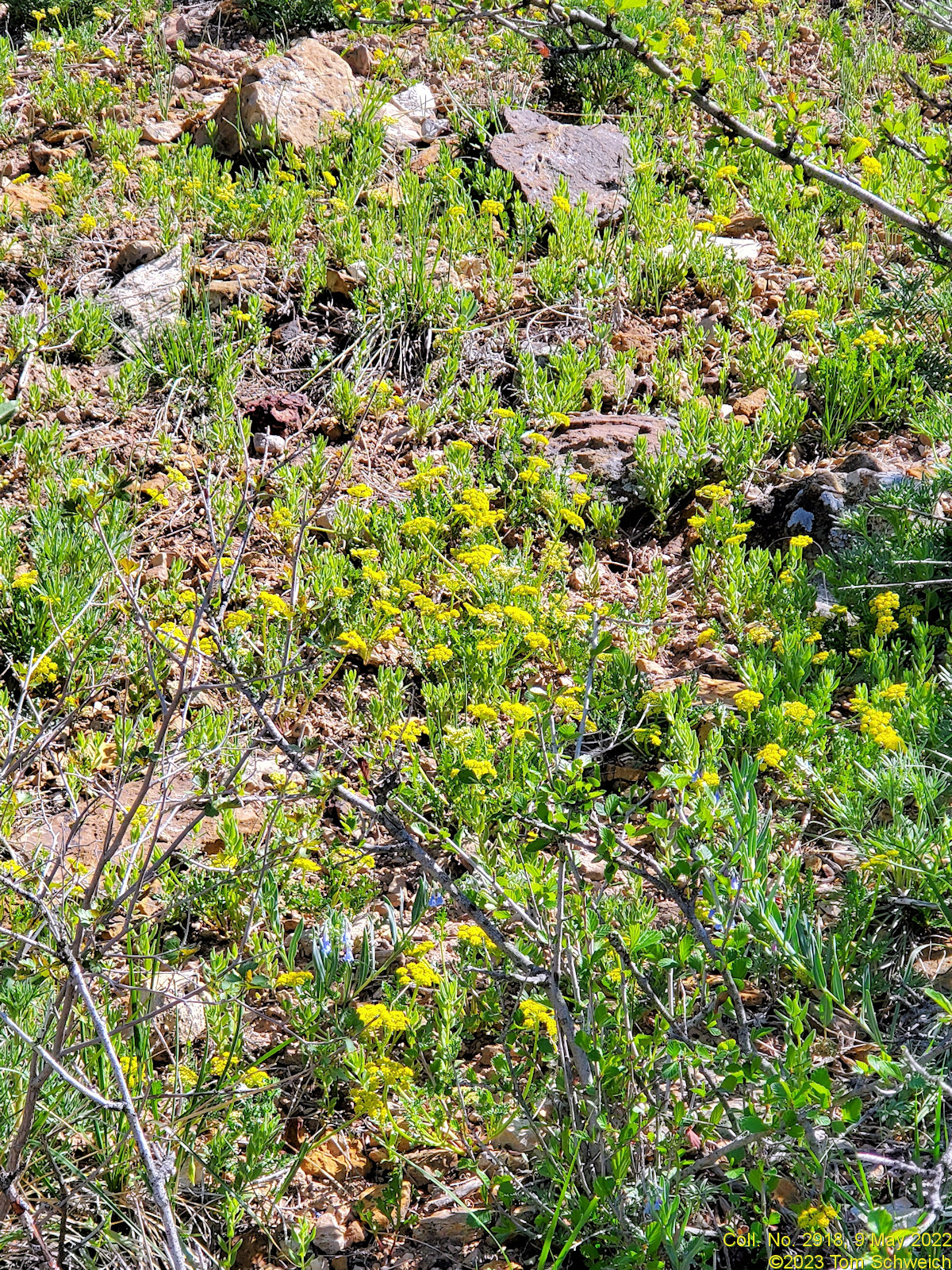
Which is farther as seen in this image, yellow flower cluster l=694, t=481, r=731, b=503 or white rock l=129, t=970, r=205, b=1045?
yellow flower cluster l=694, t=481, r=731, b=503

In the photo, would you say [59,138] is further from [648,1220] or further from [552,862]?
[648,1220]

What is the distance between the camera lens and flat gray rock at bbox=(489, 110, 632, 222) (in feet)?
21.0

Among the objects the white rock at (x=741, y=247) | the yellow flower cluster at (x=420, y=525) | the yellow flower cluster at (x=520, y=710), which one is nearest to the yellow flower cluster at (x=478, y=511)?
the yellow flower cluster at (x=420, y=525)

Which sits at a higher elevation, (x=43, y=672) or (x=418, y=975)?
(x=418, y=975)

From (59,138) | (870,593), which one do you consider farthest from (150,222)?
(870,593)

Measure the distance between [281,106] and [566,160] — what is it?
72.4 inches

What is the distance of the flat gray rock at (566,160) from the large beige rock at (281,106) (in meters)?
1.15

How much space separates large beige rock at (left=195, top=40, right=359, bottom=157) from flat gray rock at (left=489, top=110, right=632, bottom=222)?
3.76ft

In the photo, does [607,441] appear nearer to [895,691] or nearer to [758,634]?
[758,634]

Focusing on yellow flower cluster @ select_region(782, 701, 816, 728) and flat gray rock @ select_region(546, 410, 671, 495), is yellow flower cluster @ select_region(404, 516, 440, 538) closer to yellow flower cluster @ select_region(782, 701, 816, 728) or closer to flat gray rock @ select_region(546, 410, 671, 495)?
flat gray rock @ select_region(546, 410, 671, 495)

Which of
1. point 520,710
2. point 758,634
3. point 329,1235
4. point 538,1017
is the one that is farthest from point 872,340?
point 329,1235

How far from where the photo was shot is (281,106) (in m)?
6.68

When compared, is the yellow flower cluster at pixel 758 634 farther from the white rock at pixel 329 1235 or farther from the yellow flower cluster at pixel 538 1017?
the white rock at pixel 329 1235

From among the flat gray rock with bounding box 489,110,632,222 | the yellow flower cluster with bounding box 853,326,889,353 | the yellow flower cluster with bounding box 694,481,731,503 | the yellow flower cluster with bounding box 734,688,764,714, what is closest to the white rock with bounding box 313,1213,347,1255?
the yellow flower cluster with bounding box 734,688,764,714
